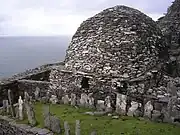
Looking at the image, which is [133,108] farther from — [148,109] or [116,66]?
[116,66]

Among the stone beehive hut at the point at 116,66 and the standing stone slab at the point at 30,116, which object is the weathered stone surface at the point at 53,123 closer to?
the standing stone slab at the point at 30,116

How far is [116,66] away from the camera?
1134 cm

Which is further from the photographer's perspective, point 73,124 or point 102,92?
point 102,92

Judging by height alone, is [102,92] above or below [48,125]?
above

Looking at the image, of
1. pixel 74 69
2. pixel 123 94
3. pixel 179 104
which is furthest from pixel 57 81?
pixel 179 104

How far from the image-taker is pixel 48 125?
987 cm

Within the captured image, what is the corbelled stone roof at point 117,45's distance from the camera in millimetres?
11406

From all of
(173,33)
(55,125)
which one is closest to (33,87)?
(55,125)

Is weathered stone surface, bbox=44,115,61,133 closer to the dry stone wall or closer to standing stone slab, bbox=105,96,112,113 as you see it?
standing stone slab, bbox=105,96,112,113

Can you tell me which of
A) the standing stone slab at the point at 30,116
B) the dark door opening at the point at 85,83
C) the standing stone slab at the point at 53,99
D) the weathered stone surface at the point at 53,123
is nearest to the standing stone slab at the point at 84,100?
the dark door opening at the point at 85,83

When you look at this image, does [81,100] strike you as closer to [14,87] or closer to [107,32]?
[107,32]

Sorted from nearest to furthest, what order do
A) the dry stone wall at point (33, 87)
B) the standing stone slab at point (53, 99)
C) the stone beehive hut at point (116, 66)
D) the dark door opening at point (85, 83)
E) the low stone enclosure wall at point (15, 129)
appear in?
the low stone enclosure wall at point (15, 129)
the stone beehive hut at point (116, 66)
the dark door opening at point (85, 83)
the standing stone slab at point (53, 99)
the dry stone wall at point (33, 87)

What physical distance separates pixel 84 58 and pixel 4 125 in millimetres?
3655

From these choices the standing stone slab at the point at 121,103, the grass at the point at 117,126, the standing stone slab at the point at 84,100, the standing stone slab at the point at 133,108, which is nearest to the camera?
the grass at the point at 117,126
